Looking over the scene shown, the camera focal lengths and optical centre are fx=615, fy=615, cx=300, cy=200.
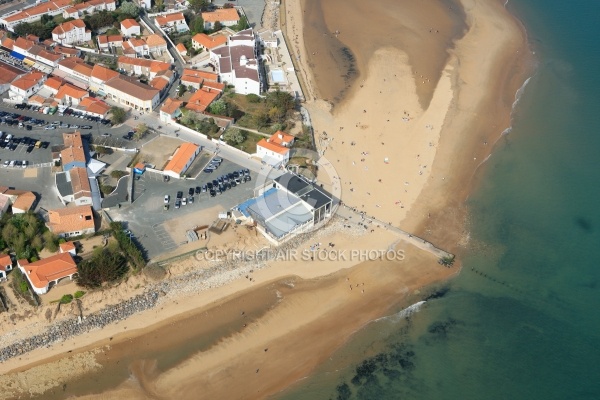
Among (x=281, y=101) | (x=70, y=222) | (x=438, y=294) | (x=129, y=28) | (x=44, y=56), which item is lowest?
(x=70, y=222)

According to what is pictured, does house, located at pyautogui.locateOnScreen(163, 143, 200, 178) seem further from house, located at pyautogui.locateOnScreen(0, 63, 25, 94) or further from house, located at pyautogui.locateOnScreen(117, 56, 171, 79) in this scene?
house, located at pyautogui.locateOnScreen(0, 63, 25, 94)

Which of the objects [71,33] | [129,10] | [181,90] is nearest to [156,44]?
[129,10]

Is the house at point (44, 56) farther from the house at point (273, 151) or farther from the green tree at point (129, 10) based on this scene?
the house at point (273, 151)

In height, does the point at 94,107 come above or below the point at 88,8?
below

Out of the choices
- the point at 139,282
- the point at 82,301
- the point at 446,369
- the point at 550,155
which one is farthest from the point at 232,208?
the point at 550,155

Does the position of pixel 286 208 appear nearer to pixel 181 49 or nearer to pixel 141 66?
pixel 141 66

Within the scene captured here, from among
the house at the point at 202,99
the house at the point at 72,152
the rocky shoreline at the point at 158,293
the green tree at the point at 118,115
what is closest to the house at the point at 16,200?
the house at the point at 72,152
